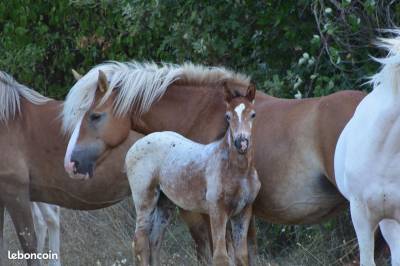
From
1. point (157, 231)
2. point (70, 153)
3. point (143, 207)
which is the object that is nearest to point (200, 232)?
point (157, 231)

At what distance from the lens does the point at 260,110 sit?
646 cm

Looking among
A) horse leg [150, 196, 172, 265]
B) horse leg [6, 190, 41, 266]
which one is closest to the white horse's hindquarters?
horse leg [150, 196, 172, 265]

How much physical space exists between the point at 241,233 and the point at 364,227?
86 cm

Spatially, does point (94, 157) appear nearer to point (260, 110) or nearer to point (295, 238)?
point (260, 110)

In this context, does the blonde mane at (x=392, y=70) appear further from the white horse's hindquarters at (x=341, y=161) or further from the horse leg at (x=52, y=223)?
the horse leg at (x=52, y=223)

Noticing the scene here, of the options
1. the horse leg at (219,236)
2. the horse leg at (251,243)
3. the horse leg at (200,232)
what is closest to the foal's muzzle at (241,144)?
the horse leg at (219,236)

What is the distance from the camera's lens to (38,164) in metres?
7.62

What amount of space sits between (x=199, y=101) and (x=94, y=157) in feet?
2.58

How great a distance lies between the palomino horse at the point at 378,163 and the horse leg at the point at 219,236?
2.42ft

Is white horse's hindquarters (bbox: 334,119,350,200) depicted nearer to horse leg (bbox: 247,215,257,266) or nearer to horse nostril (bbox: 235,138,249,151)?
horse nostril (bbox: 235,138,249,151)

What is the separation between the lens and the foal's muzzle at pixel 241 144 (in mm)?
5566

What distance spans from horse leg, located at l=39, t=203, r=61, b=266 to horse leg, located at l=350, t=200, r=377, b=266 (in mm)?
3305

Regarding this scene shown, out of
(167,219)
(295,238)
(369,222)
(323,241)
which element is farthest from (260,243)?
(369,222)

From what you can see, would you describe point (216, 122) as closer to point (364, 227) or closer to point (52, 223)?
point (364, 227)
